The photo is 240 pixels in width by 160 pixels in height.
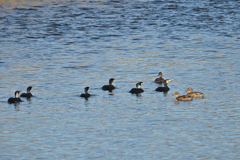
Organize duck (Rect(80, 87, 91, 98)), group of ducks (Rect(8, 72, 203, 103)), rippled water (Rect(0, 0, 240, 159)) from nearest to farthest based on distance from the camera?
rippled water (Rect(0, 0, 240, 159)), group of ducks (Rect(8, 72, 203, 103)), duck (Rect(80, 87, 91, 98))

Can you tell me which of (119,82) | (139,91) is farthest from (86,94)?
(119,82)

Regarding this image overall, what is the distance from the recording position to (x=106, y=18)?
57.5 metres

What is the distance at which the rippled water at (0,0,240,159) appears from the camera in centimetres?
1869

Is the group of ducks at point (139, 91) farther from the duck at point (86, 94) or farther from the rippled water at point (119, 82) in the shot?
the rippled water at point (119, 82)

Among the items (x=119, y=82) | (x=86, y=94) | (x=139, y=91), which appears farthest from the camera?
(x=119, y=82)

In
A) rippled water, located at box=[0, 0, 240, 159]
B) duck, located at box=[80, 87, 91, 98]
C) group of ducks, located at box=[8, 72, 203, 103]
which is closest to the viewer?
rippled water, located at box=[0, 0, 240, 159]

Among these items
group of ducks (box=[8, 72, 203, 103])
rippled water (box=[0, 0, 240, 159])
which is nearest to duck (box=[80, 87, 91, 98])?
group of ducks (box=[8, 72, 203, 103])

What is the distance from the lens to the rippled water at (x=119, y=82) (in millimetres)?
18688

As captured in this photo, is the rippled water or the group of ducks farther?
the group of ducks

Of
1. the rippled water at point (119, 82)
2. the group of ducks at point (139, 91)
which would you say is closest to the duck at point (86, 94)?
the group of ducks at point (139, 91)

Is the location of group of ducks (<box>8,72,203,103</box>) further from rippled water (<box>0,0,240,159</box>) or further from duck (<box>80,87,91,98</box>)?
rippled water (<box>0,0,240,159</box>)

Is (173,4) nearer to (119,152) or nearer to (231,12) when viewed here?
(231,12)

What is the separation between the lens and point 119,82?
29.5 meters

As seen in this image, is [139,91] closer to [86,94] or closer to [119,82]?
[86,94]
